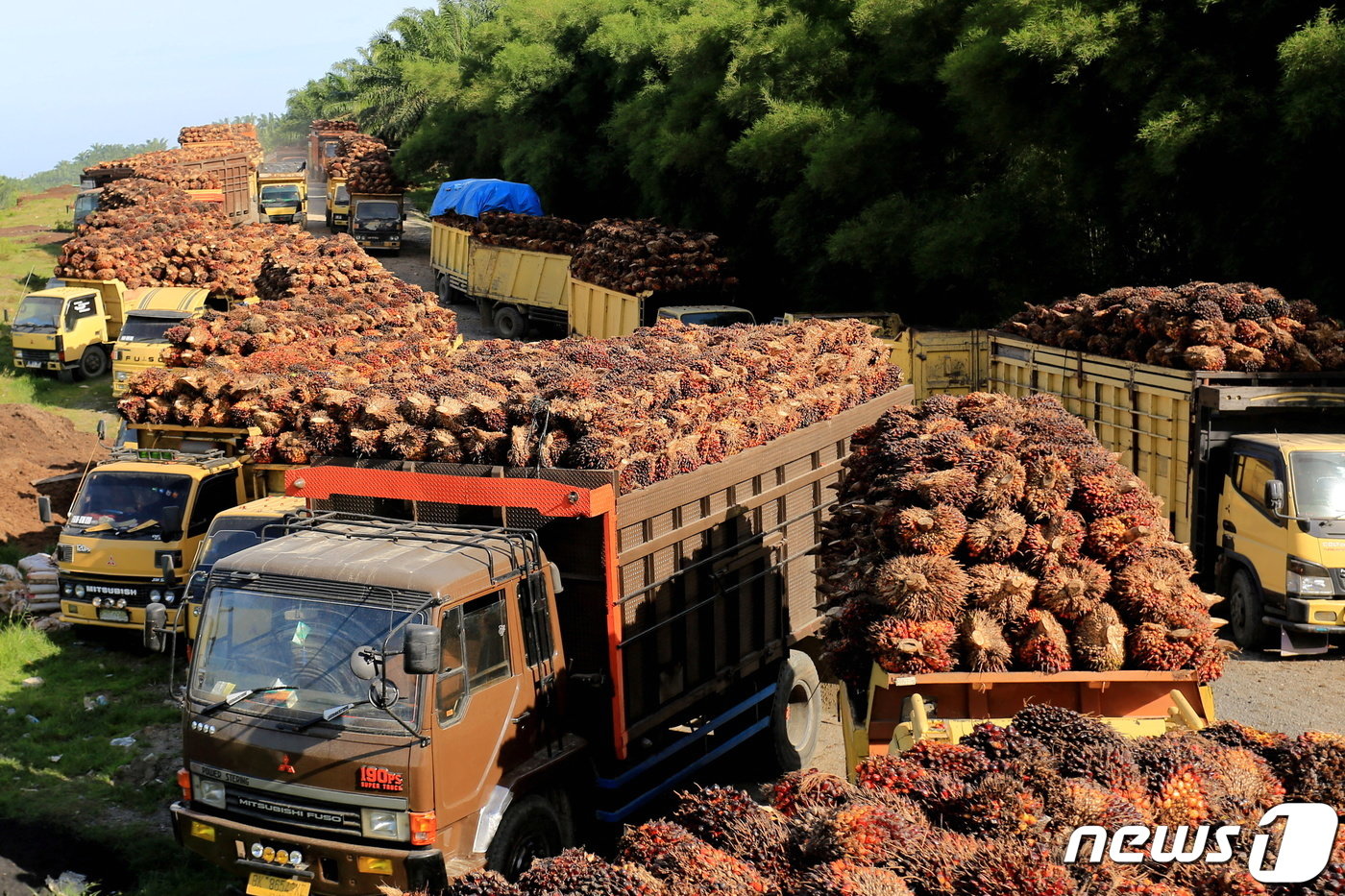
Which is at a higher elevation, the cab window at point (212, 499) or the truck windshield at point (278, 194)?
the truck windshield at point (278, 194)

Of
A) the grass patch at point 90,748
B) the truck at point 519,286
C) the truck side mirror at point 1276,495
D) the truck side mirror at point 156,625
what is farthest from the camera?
the truck at point 519,286

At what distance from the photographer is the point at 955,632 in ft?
23.6

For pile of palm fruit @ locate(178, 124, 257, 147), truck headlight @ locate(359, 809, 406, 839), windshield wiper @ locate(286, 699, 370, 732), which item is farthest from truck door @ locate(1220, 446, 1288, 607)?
pile of palm fruit @ locate(178, 124, 257, 147)

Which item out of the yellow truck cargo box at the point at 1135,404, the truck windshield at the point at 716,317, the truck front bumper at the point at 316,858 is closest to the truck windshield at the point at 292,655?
the truck front bumper at the point at 316,858

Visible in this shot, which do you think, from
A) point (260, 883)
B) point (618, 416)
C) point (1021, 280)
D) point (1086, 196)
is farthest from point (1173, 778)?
point (1021, 280)

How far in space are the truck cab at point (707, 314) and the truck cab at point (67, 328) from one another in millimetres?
12213

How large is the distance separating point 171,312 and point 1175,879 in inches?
878

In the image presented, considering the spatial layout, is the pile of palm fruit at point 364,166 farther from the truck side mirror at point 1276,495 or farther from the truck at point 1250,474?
the truck side mirror at point 1276,495

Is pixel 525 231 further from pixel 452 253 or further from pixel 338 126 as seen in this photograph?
pixel 338 126

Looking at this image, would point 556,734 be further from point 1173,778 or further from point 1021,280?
point 1021,280

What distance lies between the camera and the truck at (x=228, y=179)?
43.5 metres

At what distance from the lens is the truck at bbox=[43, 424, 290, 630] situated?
490 inches

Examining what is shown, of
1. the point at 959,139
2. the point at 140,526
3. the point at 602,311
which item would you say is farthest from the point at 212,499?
the point at 959,139

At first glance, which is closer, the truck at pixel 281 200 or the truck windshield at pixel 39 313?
the truck windshield at pixel 39 313
